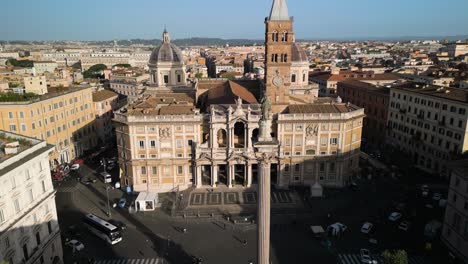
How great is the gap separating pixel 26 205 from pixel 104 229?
1449 centimetres

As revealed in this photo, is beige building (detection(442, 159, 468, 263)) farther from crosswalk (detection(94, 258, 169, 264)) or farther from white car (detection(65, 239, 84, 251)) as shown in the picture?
white car (detection(65, 239, 84, 251))

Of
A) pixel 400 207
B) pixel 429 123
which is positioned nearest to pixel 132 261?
pixel 400 207

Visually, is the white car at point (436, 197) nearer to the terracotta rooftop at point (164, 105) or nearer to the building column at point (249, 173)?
the building column at point (249, 173)

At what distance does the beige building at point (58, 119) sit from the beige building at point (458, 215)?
240 ft

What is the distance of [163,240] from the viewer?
166 ft

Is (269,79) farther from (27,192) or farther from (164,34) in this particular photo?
(27,192)

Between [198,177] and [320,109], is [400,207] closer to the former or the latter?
[320,109]

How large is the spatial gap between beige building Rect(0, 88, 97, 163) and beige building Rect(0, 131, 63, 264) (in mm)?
30156

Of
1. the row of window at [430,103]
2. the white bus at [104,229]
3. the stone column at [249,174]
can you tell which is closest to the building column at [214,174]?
the stone column at [249,174]

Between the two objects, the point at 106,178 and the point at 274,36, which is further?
the point at 106,178

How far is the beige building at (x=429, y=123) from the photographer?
67.3 metres

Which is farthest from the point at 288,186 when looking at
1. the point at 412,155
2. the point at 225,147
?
the point at 412,155

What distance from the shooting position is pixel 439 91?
74250 mm

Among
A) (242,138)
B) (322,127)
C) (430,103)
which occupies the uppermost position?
(430,103)
